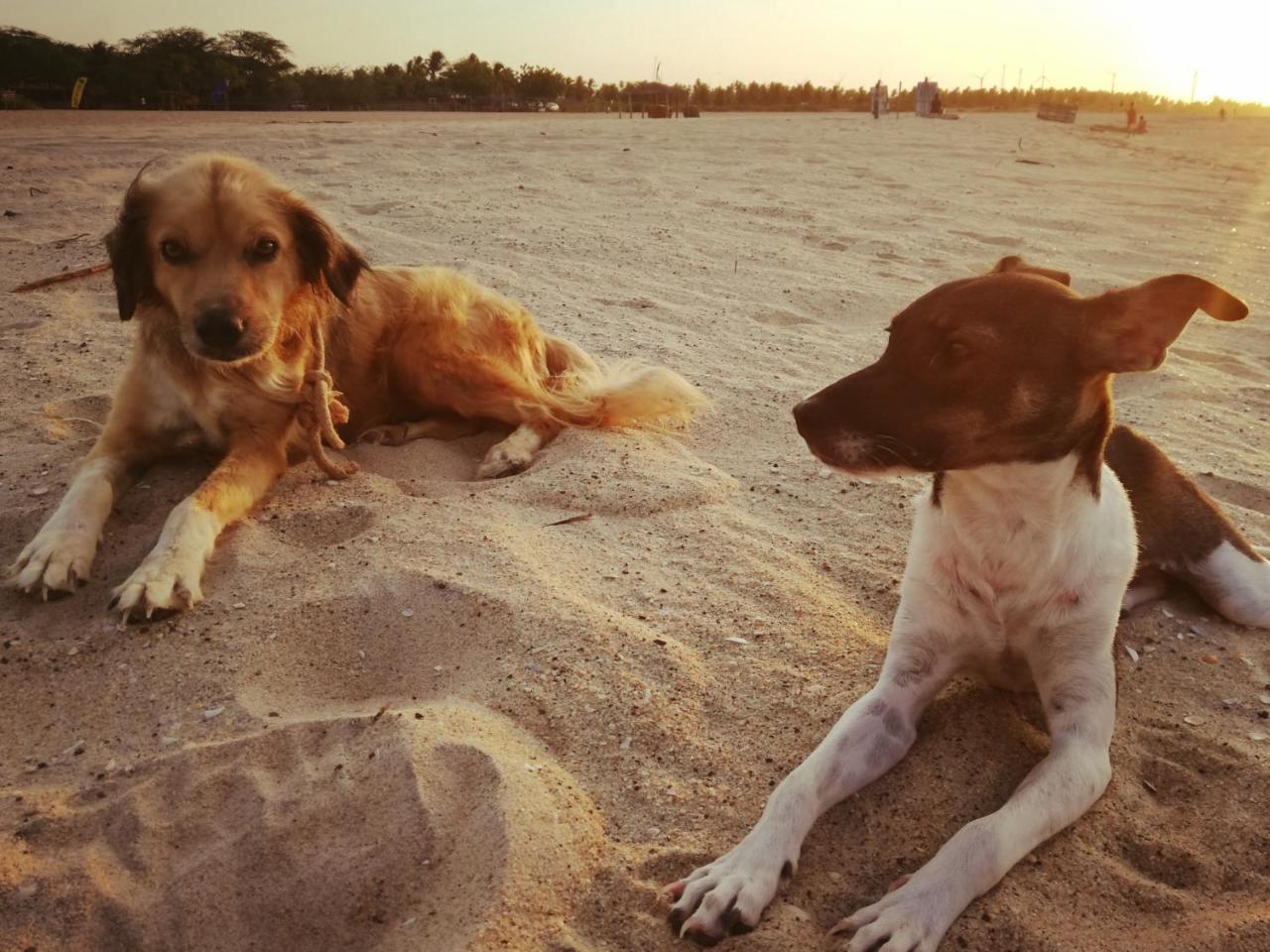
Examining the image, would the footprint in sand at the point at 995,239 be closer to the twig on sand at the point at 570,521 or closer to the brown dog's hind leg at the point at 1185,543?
the brown dog's hind leg at the point at 1185,543

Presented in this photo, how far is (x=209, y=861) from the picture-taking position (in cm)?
214

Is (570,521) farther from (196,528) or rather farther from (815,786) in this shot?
(815,786)

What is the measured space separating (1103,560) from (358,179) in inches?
379

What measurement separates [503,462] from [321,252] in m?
1.21

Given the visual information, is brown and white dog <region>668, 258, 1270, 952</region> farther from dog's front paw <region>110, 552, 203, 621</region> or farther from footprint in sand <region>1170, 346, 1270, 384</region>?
footprint in sand <region>1170, 346, 1270, 384</region>

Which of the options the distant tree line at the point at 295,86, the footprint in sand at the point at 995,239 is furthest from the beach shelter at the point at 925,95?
the footprint in sand at the point at 995,239

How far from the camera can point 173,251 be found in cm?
390

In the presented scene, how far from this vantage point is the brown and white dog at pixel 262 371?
3.60 metres

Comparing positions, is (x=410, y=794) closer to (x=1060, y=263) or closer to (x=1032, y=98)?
(x=1060, y=263)

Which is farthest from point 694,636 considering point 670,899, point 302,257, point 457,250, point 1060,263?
point 1060,263

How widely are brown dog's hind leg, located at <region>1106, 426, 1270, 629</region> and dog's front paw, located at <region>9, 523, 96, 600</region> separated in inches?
137

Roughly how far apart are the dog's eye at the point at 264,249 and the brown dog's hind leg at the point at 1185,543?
330cm

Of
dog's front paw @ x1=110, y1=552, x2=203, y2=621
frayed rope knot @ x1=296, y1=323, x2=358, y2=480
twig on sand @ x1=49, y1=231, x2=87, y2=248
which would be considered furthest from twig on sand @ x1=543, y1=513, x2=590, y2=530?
twig on sand @ x1=49, y1=231, x2=87, y2=248

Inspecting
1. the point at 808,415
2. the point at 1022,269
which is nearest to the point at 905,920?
the point at 808,415
